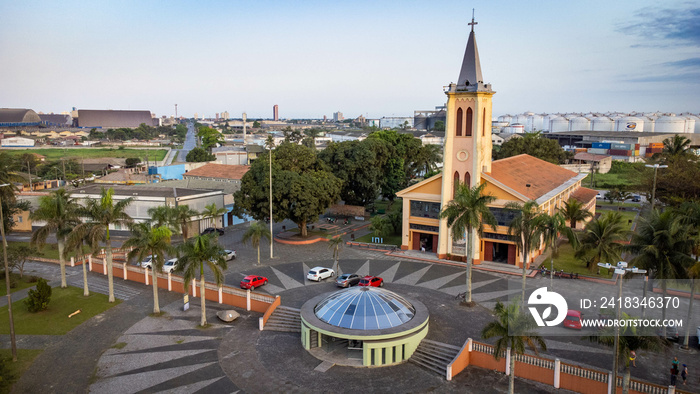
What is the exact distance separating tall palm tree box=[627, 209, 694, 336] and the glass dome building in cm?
1237

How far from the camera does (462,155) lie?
4094 cm

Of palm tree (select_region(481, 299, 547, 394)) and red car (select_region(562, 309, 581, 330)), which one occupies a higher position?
palm tree (select_region(481, 299, 547, 394))

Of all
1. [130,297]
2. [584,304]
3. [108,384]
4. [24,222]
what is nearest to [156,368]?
[108,384]

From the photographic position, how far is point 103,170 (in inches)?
4026

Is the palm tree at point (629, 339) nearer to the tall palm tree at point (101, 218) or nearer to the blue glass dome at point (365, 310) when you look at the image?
the blue glass dome at point (365, 310)

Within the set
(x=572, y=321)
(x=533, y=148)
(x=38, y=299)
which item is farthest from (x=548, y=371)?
(x=533, y=148)

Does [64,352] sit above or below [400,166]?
below

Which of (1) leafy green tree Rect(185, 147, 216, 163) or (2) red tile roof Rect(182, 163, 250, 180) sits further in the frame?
(1) leafy green tree Rect(185, 147, 216, 163)

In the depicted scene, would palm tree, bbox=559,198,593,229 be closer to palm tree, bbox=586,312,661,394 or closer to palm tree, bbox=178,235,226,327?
palm tree, bbox=586,312,661,394

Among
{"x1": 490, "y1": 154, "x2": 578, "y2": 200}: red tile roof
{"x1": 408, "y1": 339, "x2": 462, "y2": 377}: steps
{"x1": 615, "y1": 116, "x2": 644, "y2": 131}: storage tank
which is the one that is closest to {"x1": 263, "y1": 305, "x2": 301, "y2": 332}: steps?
{"x1": 408, "y1": 339, "x2": 462, "y2": 377}: steps

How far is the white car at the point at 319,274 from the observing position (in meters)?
36.0

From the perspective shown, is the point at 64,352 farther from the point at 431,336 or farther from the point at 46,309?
the point at 431,336

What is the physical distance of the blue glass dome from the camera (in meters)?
24.1

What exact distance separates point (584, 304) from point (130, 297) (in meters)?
32.0
